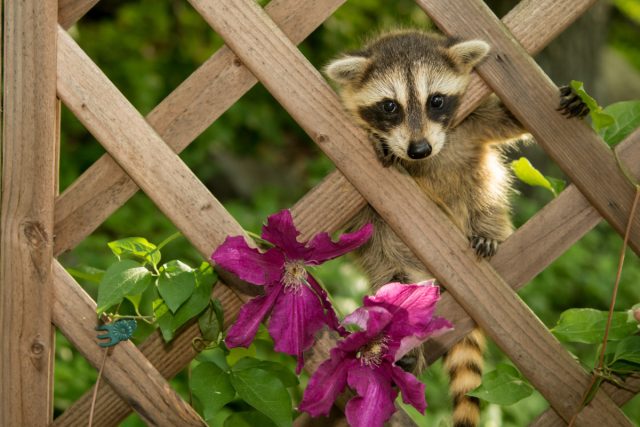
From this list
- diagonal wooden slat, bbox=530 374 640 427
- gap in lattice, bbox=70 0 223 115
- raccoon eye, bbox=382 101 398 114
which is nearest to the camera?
diagonal wooden slat, bbox=530 374 640 427

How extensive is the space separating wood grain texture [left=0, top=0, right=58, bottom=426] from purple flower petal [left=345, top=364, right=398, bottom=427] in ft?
3.15

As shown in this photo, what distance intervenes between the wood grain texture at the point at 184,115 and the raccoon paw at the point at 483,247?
74 centimetres

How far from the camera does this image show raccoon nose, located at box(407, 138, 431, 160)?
8.52ft

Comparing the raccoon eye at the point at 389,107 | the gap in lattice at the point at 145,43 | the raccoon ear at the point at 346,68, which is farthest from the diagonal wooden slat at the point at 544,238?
the gap in lattice at the point at 145,43

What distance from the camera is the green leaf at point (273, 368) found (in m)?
2.24

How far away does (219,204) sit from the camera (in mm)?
2246

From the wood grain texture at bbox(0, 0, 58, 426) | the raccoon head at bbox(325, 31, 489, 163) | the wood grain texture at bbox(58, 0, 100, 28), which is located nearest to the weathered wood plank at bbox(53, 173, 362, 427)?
the wood grain texture at bbox(0, 0, 58, 426)

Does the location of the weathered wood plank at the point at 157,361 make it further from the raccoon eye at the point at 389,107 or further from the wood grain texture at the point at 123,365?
the raccoon eye at the point at 389,107

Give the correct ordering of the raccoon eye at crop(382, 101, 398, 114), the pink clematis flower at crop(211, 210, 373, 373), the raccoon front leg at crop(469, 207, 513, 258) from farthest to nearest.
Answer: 1. the raccoon front leg at crop(469, 207, 513, 258)
2. the raccoon eye at crop(382, 101, 398, 114)
3. the pink clematis flower at crop(211, 210, 373, 373)

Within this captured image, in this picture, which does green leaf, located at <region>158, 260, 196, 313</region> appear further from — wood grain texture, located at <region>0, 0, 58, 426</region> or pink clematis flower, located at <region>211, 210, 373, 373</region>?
wood grain texture, located at <region>0, 0, 58, 426</region>

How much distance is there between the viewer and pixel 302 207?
2.25 m

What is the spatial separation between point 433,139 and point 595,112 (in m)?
0.67

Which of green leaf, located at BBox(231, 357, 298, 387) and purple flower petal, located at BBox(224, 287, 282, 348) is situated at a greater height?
purple flower petal, located at BBox(224, 287, 282, 348)

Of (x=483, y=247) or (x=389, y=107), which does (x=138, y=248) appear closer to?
(x=483, y=247)
